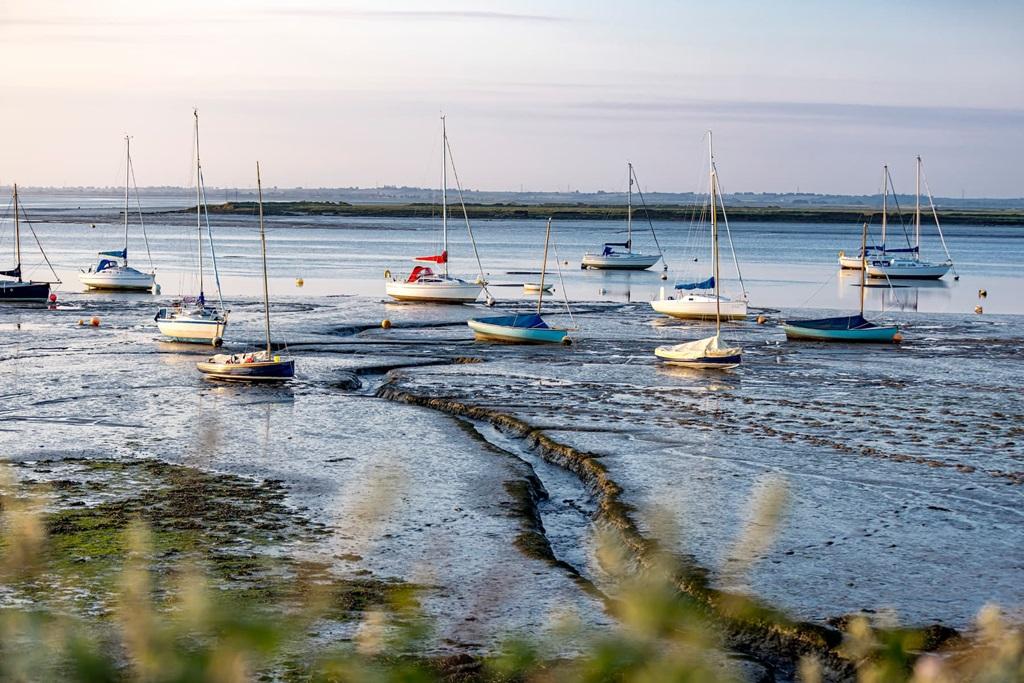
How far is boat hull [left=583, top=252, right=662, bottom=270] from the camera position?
83.8 m

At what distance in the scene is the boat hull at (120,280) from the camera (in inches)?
2346

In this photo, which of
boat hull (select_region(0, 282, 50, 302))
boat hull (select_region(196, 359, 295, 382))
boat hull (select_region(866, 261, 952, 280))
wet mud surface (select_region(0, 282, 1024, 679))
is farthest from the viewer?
boat hull (select_region(866, 261, 952, 280))

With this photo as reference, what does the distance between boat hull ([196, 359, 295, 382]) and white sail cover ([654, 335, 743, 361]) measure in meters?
11.1

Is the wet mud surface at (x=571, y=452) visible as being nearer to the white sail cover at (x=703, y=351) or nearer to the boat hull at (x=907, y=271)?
the white sail cover at (x=703, y=351)

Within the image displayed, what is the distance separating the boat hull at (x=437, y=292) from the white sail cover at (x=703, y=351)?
21090 millimetres

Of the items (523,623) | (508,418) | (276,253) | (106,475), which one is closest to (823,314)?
(508,418)

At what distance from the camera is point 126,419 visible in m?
25.5

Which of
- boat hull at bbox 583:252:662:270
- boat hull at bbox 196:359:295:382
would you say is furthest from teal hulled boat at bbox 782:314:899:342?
boat hull at bbox 583:252:662:270

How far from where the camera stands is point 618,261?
84062 millimetres

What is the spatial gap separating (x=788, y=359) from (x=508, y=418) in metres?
14.4

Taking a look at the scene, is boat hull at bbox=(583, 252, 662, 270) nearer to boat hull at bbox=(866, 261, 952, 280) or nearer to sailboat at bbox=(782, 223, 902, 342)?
boat hull at bbox=(866, 261, 952, 280)

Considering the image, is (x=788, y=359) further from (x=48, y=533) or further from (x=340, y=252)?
(x=340, y=252)

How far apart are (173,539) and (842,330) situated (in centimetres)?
3031

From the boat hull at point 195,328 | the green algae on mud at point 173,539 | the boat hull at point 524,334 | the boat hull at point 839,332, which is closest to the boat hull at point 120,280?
the boat hull at point 195,328
